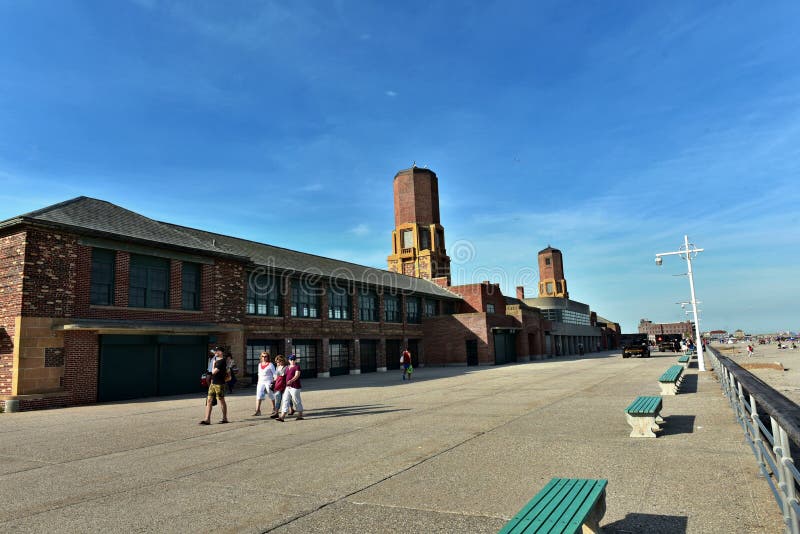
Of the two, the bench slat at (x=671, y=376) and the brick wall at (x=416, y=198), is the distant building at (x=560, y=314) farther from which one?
the bench slat at (x=671, y=376)

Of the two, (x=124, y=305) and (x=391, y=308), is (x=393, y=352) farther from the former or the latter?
(x=124, y=305)

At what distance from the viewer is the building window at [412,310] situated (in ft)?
147

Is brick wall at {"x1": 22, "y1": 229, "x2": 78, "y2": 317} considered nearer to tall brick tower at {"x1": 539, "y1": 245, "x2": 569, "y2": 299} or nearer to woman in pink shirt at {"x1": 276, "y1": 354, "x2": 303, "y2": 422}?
woman in pink shirt at {"x1": 276, "y1": 354, "x2": 303, "y2": 422}

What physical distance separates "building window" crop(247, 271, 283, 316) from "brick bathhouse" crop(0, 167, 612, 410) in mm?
59

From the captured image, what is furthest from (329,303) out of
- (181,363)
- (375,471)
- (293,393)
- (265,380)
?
(375,471)

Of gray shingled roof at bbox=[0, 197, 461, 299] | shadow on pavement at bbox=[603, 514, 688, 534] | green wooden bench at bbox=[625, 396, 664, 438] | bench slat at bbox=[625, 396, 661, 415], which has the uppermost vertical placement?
gray shingled roof at bbox=[0, 197, 461, 299]

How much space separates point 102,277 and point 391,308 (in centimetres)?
2488

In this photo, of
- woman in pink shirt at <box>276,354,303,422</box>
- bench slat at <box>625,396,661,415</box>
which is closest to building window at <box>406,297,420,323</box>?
woman in pink shirt at <box>276,354,303,422</box>

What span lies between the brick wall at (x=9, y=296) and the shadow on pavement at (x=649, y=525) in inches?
748

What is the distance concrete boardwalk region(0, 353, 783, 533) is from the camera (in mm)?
5535

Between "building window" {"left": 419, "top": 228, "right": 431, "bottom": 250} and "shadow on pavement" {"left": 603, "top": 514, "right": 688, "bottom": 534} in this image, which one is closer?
"shadow on pavement" {"left": 603, "top": 514, "right": 688, "bottom": 534}

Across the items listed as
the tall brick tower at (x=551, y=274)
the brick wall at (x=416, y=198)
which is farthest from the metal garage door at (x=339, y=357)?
the tall brick tower at (x=551, y=274)

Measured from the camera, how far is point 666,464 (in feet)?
24.6

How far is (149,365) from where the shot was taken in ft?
69.4
